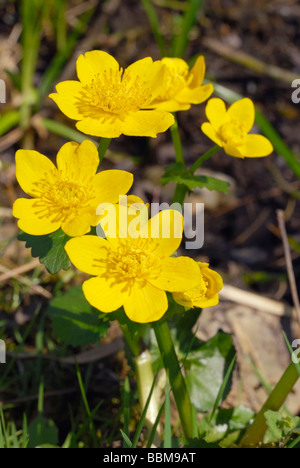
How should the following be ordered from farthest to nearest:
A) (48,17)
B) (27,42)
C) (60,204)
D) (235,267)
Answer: (48,17), (27,42), (235,267), (60,204)

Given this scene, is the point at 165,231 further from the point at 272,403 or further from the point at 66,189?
the point at 272,403

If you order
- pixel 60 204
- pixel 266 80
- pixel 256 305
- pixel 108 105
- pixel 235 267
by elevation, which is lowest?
pixel 235 267

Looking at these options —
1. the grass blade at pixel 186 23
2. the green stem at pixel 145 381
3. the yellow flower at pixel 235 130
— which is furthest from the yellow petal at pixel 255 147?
the grass blade at pixel 186 23

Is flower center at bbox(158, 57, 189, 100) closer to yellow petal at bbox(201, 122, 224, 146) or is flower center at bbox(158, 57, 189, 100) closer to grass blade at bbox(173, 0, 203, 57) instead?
yellow petal at bbox(201, 122, 224, 146)

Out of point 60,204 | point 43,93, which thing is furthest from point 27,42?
point 60,204
